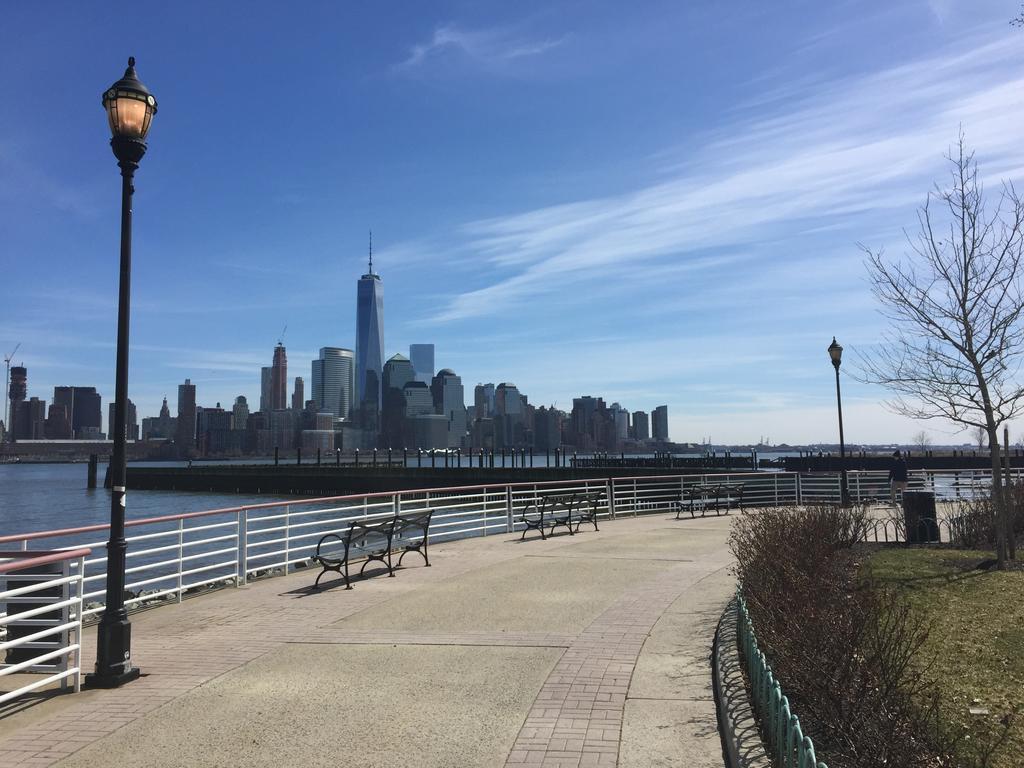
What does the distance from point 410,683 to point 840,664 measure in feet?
10.9

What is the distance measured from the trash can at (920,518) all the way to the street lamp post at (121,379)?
13.2 m

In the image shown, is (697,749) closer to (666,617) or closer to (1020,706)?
(1020,706)

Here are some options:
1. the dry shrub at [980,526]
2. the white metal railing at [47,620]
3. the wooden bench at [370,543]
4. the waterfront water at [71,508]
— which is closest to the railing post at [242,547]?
the wooden bench at [370,543]

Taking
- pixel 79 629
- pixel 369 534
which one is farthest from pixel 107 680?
pixel 369 534

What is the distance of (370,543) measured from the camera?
40.9ft

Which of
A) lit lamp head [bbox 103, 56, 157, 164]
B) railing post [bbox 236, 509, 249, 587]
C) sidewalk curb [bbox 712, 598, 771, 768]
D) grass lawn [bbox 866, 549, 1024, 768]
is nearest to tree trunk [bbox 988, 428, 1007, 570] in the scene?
grass lawn [bbox 866, 549, 1024, 768]

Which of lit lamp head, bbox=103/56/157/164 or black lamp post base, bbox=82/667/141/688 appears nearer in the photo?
black lamp post base, bbox=82/667/141/688

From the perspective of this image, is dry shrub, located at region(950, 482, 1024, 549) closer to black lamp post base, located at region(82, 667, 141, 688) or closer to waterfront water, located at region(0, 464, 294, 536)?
black lamp post base, located at region(82, 667, 141, 688)

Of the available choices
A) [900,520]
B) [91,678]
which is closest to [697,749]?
[91,678]

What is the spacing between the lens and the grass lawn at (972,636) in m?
5.35

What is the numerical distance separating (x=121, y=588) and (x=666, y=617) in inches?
220

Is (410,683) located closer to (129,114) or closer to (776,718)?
(776,718)

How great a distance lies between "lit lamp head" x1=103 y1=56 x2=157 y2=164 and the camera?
7.13 meters

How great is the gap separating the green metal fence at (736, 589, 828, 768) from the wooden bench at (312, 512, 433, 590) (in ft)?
21.6
